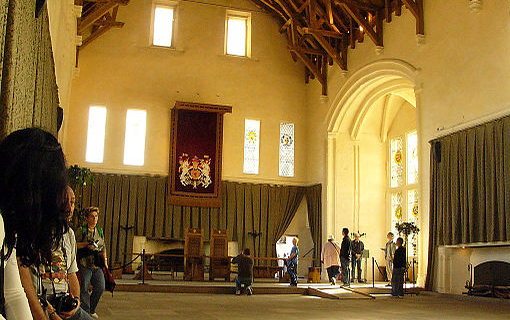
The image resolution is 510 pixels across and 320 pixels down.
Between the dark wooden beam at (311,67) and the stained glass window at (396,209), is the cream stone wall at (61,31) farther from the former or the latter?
the stained glass window at (396,209)

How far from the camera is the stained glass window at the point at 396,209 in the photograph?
1616 cm

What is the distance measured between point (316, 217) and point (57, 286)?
14145 mm

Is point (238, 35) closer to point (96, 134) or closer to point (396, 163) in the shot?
point (96, 134)

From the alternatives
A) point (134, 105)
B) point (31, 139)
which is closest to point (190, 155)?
point (134, 105)

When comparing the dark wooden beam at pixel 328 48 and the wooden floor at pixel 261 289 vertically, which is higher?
the dark wooden beam at pixel 328 48

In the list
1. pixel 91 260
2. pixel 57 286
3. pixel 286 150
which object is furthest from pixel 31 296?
pixel 286 150

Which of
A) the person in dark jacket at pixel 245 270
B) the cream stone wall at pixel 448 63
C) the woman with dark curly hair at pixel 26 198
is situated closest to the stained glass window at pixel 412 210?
the cream stone wall at pixel 448 63

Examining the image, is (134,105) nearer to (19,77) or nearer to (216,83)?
(216,83)

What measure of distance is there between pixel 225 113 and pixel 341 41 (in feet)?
12.9

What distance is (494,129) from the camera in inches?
397

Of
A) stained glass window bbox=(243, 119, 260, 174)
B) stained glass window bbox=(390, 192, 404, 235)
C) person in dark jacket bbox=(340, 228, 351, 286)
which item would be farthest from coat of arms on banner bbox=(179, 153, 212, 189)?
person in dark jacket bbox=(340, 228, 351, 286)

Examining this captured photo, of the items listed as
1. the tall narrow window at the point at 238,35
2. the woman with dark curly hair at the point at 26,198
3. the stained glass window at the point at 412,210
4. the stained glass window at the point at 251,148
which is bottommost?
the woman with dark curly hair at the point at 26,198

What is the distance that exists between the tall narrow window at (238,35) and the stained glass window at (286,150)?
259cm

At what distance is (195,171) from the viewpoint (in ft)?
54.6
